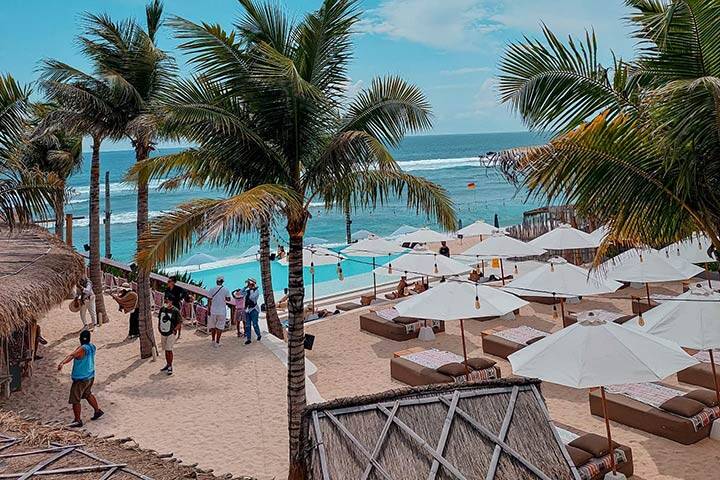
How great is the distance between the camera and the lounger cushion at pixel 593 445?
6.09 metres

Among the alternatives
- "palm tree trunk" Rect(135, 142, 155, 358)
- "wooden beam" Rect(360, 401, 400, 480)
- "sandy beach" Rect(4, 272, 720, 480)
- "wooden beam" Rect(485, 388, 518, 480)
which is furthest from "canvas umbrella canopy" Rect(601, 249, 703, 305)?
"palm tree trunk" Rect(135, 142, 155, 358)

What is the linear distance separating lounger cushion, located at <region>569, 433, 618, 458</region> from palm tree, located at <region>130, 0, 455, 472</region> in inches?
126

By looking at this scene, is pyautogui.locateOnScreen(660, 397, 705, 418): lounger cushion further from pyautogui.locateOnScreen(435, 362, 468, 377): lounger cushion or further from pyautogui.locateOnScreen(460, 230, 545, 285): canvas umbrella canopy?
pyautogui.locateOnScreen(460, 230, 545, 285): canvas umbrella canopy

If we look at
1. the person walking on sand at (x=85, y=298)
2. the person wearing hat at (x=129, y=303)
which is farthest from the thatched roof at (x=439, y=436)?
the person walking on sand at (x=85, y=298)

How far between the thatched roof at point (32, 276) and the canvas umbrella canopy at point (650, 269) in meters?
11.6

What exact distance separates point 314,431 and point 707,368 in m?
7.66

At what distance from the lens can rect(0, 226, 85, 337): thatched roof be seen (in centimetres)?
822

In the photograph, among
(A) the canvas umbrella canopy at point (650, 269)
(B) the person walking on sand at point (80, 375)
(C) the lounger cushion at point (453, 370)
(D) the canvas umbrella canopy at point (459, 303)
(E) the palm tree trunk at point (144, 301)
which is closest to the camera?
(B) the person walking on sand at point (80, 375)

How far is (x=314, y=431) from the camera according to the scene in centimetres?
400

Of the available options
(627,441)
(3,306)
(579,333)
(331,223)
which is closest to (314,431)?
(579,333)

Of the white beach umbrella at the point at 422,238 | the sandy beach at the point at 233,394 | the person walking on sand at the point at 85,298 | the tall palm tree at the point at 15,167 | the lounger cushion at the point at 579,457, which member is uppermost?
the tall palm tree at the point at 15,167

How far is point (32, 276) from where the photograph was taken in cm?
960

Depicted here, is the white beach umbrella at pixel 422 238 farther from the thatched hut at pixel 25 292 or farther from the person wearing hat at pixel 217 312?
the thatched hut at pixel 25 292

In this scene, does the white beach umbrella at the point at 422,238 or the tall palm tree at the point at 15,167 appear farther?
the white beach umbrella at the point at 422,238
